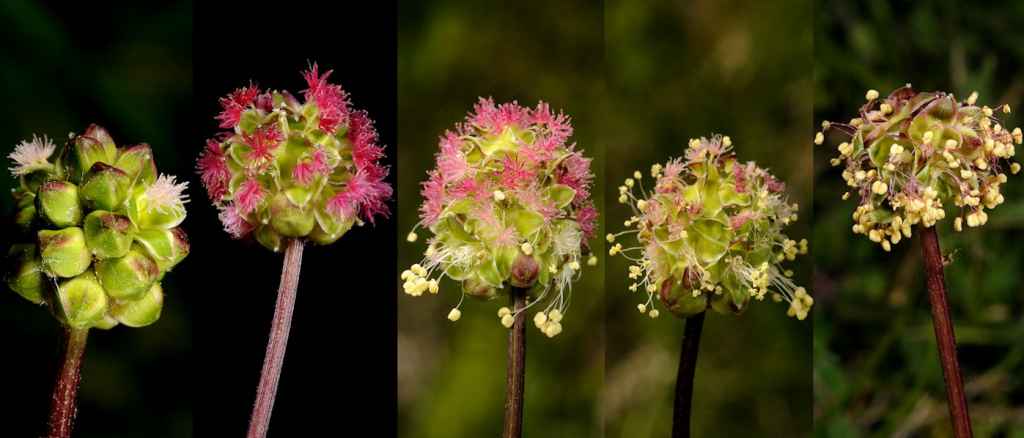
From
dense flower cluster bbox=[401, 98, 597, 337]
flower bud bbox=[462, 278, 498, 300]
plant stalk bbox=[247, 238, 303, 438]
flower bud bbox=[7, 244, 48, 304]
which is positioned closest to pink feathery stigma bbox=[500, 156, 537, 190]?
dense flower cluster bbox=[401, 98, 597, 337]

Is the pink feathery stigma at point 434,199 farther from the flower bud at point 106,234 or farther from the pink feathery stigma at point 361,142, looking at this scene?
the flower bud at point 106,234

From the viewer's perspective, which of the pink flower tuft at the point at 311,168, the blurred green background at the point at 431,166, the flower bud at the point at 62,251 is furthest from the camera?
the blurred green background at the point at 431,166

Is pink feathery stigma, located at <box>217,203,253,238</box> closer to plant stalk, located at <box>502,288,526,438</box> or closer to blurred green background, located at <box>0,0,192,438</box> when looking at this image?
blurred green background, located at <box>0,0,192,438</box>

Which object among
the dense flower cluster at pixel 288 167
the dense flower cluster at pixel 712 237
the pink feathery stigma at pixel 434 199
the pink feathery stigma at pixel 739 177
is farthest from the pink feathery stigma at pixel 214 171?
the pink feathery stigma at pixel 739 177

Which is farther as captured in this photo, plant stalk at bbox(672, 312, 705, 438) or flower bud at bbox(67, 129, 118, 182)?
plant stalk at bbox(672, 312, 705, 438)

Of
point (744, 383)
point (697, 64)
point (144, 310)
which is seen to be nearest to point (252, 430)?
point (144, 310)

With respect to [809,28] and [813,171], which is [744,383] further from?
[809,28]
